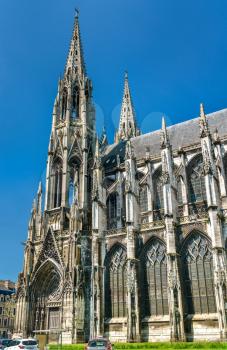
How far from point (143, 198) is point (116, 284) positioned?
A: 883 centimetres

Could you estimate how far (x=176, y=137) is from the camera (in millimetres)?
38125

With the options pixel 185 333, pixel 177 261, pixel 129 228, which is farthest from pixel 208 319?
pixel 129 228

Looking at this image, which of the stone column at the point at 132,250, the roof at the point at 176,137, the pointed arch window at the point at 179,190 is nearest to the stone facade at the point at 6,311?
the roof at the point at 176,137

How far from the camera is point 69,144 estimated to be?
39094mm

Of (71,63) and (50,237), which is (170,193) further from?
(71,63)

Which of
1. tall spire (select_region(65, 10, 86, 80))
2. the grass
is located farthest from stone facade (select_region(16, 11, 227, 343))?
tall spire (select_region(65, 10, 86, 80))

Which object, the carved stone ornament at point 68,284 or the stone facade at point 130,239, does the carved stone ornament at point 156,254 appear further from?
the carved stone ornament at point 68,284

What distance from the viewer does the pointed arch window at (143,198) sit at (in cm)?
3488

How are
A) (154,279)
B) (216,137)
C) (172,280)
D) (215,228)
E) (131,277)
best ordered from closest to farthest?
(215,228) → (172,280) → (131,277) → (154,279) → (216,137)

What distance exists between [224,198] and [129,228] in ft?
26.0

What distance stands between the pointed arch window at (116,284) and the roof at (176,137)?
37.4 feet

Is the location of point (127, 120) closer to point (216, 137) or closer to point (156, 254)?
point (216, 137)

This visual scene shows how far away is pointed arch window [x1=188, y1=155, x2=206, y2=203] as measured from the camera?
106 feet

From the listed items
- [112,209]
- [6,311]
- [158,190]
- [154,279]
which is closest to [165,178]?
[158,190]
